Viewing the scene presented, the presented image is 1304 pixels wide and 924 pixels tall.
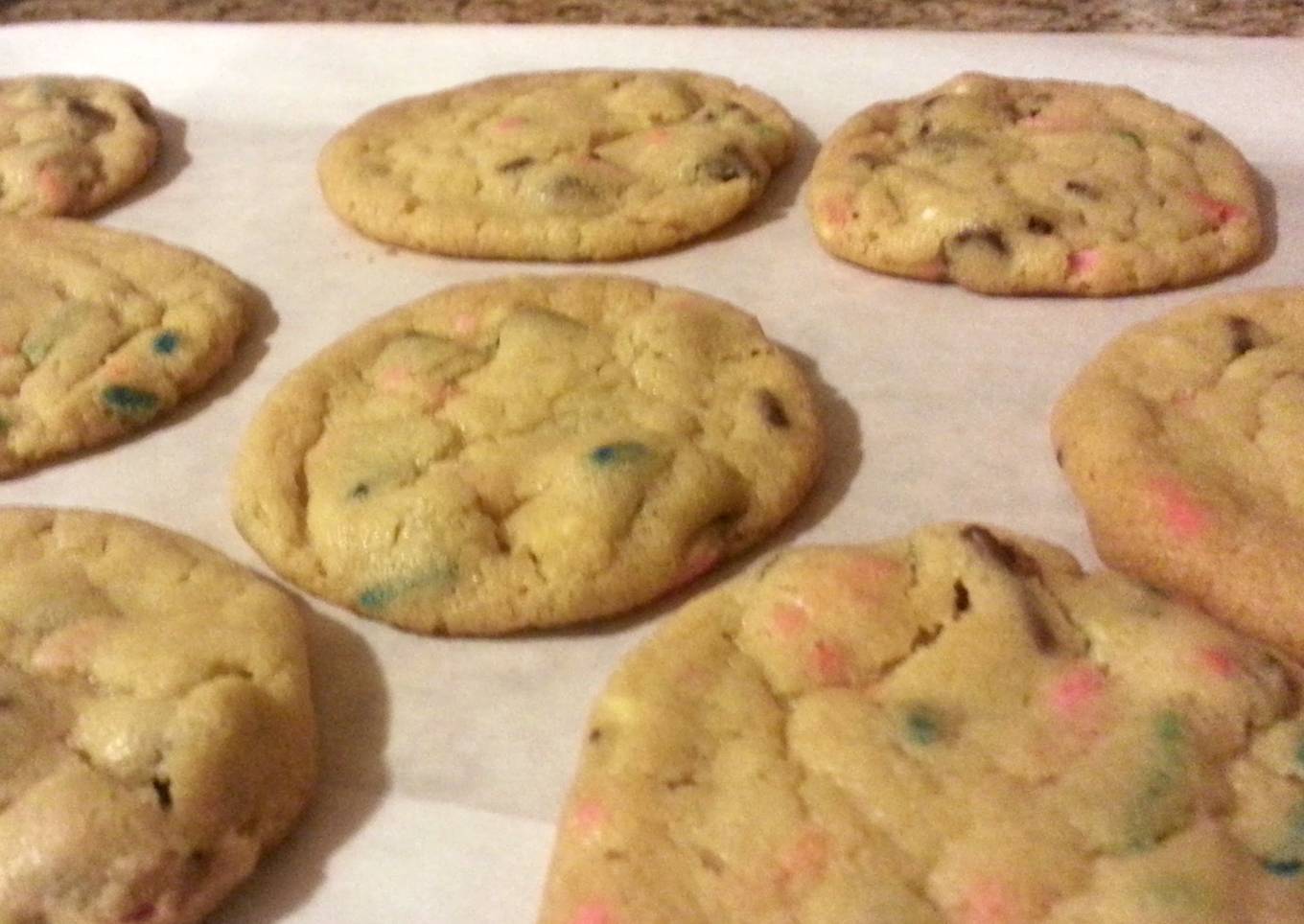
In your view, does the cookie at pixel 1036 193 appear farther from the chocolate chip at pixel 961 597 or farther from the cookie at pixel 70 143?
the cookie at pixel 70 143

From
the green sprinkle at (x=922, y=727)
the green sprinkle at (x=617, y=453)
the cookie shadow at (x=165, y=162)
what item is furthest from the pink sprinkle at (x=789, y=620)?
the cookie shadow at (x=165, y=162)

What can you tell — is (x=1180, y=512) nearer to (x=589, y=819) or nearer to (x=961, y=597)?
(x=961, y=597)

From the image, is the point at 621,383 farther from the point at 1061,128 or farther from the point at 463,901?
the point at 1061,128

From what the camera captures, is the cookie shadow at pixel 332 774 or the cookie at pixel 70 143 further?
the cookie at pixel 70 143

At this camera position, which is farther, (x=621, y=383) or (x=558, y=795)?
(x=621, y=383)

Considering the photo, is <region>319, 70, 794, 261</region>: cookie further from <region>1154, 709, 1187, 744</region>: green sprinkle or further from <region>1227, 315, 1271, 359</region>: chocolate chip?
<region>1154, 709, 1187, 744</region>: green sprinkle

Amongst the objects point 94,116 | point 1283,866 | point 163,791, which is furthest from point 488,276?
point 1283,866

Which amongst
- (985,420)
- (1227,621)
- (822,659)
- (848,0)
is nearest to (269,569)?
(822,659)

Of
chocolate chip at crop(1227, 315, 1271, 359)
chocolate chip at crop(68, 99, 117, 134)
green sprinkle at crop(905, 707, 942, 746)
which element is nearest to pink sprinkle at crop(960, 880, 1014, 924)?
green sprinkle at crop(905, 707, 942, 746)
